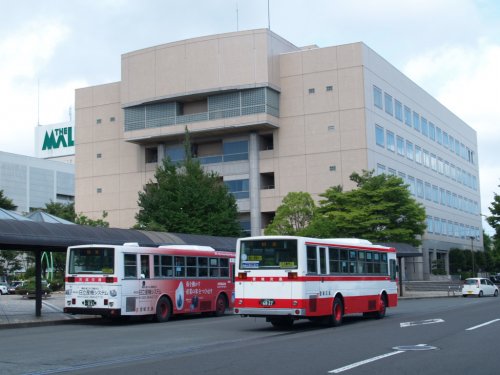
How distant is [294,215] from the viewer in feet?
166

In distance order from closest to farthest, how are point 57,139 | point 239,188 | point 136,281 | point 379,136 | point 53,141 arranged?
point 136,281 < point 379,136 < point 239,188 < point 57,139 < point 53,141

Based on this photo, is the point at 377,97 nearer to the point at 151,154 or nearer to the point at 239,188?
the point at 239,188

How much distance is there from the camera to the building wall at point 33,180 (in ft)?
385

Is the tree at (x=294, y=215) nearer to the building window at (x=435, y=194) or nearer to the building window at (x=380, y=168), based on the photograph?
the building window at (x=380, y=168)

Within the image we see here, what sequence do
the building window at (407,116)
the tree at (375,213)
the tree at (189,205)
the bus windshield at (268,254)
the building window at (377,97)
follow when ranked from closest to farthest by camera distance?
the bus windshield at (268,254) < the tree at (375,213) < the tree at (189,205) < the building window at (377,97) < the building window at (407,116)

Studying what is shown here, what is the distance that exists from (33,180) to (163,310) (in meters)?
103

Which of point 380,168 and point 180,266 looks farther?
point 380,168

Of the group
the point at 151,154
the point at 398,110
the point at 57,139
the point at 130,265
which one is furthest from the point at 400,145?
the point at 57,139

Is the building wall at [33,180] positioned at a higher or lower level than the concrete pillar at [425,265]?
higher

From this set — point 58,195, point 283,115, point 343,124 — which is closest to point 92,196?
point 283,115

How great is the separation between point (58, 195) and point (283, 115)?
7291cm

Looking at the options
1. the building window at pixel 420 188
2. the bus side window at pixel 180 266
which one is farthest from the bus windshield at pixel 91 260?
the building window at pixel 420 188

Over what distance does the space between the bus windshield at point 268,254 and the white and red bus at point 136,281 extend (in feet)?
16.5

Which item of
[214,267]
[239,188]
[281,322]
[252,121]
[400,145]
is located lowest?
[281,322]
